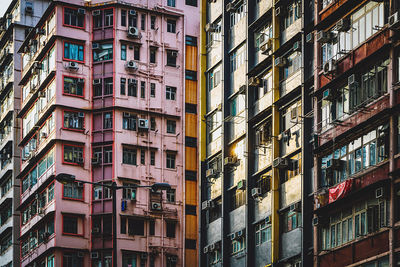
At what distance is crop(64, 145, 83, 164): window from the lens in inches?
2291

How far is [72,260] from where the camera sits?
186 feet

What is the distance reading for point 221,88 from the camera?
53.0m

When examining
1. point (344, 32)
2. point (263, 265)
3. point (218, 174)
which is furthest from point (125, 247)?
point (344, 32)

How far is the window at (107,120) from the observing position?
58.7 meters

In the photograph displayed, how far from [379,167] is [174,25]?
2664 centimetres

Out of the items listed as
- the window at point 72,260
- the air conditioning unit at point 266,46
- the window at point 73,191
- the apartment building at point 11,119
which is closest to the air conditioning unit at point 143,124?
the window at point 73,191

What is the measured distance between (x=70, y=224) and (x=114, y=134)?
5.50 m

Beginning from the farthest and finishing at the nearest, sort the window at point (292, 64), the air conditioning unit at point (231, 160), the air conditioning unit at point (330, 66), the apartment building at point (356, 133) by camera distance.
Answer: the air conditioning unit at point (231, 160)
the window at point (292, 64)
the air conditioning unit at point (330, 66)
the apartment building at point (356, 133)

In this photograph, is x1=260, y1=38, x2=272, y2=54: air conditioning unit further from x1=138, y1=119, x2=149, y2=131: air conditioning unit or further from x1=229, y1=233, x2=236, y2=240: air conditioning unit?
x1=138, y1=119, x2=149, y2=131: air conditioning unit

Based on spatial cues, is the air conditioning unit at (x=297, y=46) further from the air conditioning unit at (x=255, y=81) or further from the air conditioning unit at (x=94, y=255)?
the air conditioning unit at (x=94, y=255)

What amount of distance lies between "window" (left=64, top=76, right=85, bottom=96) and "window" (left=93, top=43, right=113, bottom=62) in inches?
64.1

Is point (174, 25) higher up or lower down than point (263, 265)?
higher up

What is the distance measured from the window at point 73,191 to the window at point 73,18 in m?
9.28

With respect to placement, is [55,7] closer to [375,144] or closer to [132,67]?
[132,67]
